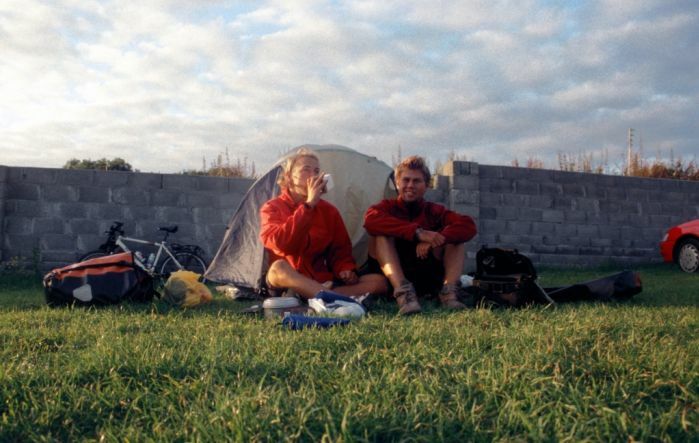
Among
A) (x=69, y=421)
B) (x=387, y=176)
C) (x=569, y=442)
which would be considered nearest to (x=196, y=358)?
(x=69, y=421)

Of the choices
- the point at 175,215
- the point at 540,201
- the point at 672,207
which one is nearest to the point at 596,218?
the point at 540,201

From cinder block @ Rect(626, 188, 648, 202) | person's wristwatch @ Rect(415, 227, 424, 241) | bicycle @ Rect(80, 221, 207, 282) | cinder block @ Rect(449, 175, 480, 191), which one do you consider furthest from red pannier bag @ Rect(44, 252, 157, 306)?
cinder block @ Rect(626, 188, 648, 202)

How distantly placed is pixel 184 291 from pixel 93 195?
153 inches

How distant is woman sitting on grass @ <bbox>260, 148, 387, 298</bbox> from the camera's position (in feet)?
14.1

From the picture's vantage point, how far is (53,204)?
7.57 metres

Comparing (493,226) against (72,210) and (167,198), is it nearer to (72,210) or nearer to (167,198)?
(167,198)

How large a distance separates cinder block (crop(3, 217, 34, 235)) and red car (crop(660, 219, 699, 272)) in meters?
8.39

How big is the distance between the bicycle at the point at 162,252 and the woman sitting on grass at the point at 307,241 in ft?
10.3

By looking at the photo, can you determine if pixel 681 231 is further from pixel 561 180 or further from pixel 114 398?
pixel 114 398

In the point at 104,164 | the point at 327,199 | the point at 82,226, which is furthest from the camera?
the point at 104,164

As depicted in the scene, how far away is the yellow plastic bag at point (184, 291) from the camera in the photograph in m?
4.43

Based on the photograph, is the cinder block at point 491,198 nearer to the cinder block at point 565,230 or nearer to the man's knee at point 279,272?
the cinder block at point 565,230

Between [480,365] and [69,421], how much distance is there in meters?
1.41

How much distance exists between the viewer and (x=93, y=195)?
7.68 m
